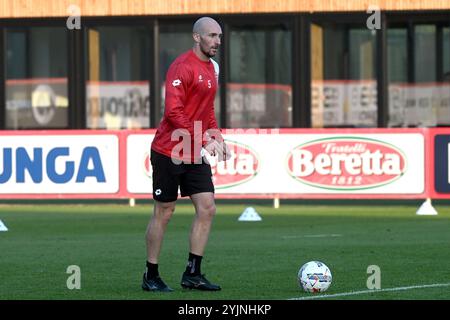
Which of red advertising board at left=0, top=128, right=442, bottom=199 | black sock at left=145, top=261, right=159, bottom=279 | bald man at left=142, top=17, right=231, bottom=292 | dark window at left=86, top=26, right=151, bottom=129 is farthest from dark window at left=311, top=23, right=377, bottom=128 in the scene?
black sock at left=145, top=261, right=159, bottom=279

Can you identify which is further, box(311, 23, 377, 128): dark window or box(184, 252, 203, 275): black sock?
box(311, 23, 377, 128): dark window

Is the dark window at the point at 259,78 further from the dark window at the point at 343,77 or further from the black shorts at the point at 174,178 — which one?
the black shorts at the point at 174,178

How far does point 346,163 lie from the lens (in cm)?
2308

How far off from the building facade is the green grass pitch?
4.49m

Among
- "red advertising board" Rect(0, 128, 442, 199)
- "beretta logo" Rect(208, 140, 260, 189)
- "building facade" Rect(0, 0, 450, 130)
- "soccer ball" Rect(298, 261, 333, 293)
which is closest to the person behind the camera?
"soccer ball" Rect(298, 261, 333, 293)

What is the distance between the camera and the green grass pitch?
440 inches

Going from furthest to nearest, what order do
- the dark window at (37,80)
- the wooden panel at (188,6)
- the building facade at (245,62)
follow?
the dark window at (37,80), the building facade at (245,62), the wooden panel at (188,6)

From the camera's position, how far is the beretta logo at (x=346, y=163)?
901 inches

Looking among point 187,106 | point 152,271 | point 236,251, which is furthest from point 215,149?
point 236,251

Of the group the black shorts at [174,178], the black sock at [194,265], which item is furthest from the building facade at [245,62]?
the black sock at [194,265]

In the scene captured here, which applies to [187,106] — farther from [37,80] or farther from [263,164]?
[37,80]

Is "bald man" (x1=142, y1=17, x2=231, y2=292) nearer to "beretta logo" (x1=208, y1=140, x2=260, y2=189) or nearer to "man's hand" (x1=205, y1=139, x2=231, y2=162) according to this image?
"man's hand" (x1=205, y1=139, x2=231, y2=162)

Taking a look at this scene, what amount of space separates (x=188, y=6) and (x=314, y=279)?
56.8 ft

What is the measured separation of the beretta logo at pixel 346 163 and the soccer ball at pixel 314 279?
12.2 m
